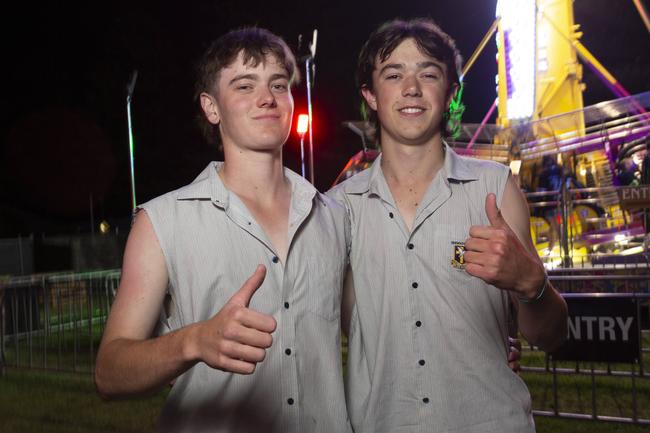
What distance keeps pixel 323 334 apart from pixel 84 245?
20.3 metres

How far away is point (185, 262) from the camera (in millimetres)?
2105

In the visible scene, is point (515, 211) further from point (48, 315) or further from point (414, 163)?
point (48, 315)

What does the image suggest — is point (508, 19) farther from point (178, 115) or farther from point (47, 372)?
point (47, 372)

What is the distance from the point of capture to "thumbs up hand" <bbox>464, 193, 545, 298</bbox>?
1912 mm

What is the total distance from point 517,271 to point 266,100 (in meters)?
1.03

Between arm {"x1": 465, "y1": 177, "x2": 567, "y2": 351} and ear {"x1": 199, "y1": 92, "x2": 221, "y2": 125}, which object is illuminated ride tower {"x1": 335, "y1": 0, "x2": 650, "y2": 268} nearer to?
ear {"x1": 199, "y1": 92, "x2": 221, "y2": 125}

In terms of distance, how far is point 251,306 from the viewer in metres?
A: 2.13

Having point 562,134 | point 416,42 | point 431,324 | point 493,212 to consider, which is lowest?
point 431,324

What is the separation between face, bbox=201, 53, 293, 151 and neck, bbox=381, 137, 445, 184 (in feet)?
1.82

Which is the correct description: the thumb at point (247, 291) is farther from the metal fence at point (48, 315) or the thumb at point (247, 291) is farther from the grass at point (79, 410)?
the metal fence at point (48, 315)

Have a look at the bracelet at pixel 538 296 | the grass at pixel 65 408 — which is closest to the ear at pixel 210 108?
the bracelet at pixel 538 296

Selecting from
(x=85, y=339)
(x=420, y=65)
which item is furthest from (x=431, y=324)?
(x=85, y=339)

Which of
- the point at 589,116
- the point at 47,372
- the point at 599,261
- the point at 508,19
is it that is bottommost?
the point at 47,372

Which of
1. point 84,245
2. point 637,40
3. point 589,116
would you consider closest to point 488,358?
point 589,116
